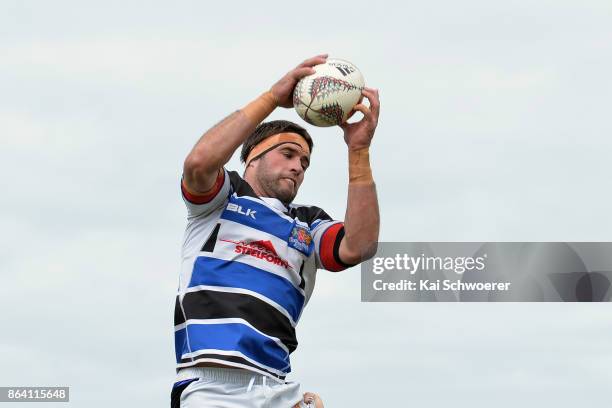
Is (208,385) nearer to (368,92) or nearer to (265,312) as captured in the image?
(265,312)

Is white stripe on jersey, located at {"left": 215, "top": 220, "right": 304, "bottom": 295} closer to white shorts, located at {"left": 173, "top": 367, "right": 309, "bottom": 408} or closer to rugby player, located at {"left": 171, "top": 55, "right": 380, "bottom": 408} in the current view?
rugby player, located at {"left": 171, "top": 55, "right": 380, "bottom": 408}

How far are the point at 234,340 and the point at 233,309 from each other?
28cm

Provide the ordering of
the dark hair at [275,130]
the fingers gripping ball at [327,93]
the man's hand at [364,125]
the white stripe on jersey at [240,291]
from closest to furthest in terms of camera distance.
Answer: the white stripe on jersey at [240,291]
the fingers gripping ball at [327,93]
the man's hand at [364,125]
the dark hair at [275,130]

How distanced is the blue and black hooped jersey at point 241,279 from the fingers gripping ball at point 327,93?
95 cm

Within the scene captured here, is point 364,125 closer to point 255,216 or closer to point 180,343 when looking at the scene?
point 255,216

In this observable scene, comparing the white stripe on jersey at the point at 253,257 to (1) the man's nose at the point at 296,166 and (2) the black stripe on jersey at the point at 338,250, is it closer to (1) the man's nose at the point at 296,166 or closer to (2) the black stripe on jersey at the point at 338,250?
(2) the black stripe on jersey at the point at 338,250

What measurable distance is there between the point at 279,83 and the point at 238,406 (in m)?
2.92

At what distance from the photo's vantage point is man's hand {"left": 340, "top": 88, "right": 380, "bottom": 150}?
9242 mm

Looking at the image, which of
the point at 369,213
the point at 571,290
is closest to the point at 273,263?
the point at 369,213

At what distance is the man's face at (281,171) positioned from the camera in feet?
30.9

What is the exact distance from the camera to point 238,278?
346 inches

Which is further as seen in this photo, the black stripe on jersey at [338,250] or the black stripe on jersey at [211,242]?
the black stripe on jersey at [338,250]

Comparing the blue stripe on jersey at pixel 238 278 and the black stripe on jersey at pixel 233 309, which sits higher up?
the blue stripe on jersey at pixel 238 278

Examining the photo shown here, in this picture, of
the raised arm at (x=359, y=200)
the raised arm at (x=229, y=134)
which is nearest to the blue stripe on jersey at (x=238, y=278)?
the raised arm at (x=229, y=134)
